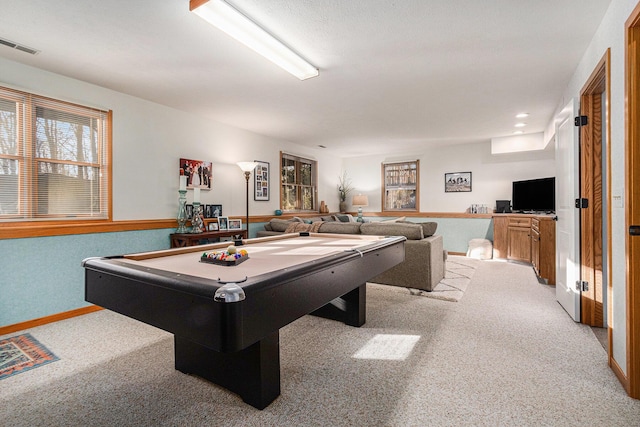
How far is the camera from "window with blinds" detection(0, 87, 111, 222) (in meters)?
2.71

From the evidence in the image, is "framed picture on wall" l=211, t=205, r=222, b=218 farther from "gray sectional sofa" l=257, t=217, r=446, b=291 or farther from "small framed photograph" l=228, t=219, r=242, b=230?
"gray sectional sofa" l=257, t=217, r=446, b=291

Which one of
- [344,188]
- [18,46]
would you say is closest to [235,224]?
[18,46]

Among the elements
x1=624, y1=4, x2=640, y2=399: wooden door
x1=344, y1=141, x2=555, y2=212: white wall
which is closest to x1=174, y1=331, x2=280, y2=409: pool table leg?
x1=624, y1=4, x2=640, y2=399: wooden door

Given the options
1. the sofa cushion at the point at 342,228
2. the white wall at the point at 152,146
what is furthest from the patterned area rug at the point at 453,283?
the white wall at the point at 152,146

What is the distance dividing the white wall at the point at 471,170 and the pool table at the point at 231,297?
4988mm

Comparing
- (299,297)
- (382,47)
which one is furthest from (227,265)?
(382,47)

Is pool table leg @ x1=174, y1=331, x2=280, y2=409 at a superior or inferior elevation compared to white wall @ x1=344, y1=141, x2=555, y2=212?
inferior

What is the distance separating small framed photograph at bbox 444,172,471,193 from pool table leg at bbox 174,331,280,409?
597 centimetres

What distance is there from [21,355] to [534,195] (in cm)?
661

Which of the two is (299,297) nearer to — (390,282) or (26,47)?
(390,282)

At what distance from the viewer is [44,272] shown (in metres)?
2.86

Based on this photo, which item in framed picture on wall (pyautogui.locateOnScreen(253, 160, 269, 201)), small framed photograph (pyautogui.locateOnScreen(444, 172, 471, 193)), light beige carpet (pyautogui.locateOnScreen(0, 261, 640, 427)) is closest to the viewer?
light beige carpet (pyautogui.locateOnScreen(0, 261, 640, 427))

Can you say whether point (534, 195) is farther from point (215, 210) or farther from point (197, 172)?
point (197, 172)

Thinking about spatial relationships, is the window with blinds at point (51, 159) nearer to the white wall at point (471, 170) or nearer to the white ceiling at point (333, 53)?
the white ceiling at point (333, 53)
